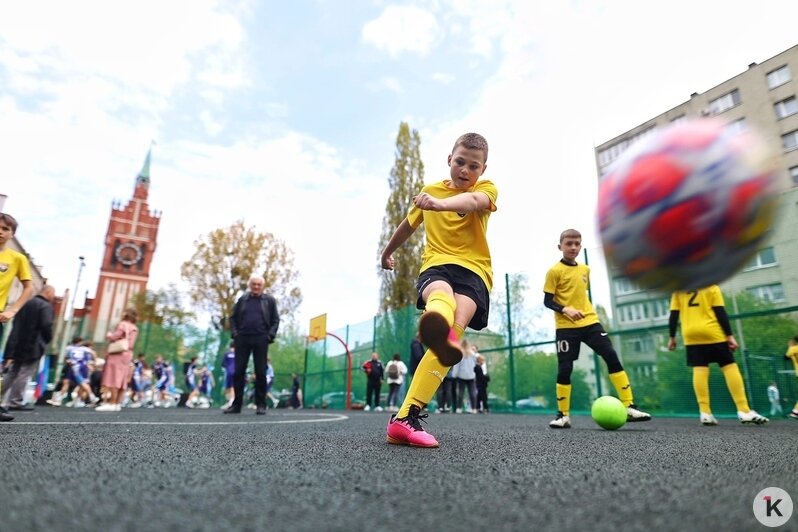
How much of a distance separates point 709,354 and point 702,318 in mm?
415

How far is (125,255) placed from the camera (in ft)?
272

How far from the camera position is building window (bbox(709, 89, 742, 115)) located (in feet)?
110

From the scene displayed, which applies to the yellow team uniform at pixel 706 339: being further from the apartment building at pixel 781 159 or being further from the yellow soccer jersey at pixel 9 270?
the yellow soccer jersey at pixel 9 270

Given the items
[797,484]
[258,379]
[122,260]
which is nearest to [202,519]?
[797,484]

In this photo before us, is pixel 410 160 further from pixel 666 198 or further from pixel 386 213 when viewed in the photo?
pixel 666 198

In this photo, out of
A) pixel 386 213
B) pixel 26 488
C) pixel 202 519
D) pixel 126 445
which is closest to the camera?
pixel 202 519

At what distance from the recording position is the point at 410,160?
28.0 m

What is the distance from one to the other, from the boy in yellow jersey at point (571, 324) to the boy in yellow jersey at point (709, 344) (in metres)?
1.25

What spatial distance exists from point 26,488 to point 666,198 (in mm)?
2003

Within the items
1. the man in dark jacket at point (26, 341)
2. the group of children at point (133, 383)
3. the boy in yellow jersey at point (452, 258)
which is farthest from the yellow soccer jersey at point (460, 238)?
the group of children at point (133, 383)

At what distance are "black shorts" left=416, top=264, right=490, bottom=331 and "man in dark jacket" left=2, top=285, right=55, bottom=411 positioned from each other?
5319 millimetres

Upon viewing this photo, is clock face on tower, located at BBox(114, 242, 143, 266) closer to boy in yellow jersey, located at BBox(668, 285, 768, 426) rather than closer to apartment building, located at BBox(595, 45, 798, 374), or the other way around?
apartment building, located at BBox(595, 45, 798, 374)

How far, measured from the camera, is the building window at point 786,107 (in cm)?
3045

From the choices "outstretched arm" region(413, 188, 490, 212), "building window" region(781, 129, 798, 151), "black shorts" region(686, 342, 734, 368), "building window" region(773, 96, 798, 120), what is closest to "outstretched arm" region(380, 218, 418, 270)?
"outstretched arm" region(413, 188, 490, 212)
